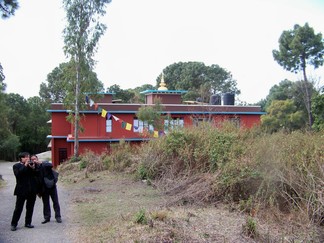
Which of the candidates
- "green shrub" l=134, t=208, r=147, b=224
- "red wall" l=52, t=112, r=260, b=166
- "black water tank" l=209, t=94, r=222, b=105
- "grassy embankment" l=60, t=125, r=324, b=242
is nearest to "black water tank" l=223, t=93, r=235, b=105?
"black water tank" l=209, t=94, r=222, b=105

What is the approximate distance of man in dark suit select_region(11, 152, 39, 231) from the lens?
8.28 meters

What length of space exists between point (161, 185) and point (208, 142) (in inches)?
85.4

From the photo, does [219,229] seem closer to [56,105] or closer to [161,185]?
[161,185]

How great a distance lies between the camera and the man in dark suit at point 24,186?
8.28 meters

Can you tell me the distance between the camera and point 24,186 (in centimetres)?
833

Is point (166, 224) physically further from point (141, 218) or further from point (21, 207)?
point (21, 207)

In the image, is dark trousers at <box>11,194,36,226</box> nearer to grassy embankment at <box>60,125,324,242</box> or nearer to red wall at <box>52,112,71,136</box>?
grassy embankment at <box>60,125,324,242</box>

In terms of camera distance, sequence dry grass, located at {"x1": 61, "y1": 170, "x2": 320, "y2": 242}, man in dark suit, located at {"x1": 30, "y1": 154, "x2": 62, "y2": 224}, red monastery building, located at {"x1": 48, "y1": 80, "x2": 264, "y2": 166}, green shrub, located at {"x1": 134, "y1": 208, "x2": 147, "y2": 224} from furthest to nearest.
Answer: red monastery building, located at {"x1": 48, "y1": 80, "x2": 264, "y2": 166}
man in dark suit, located at {"x1": 30, "y1": 154, "x2": 62, "y2": 224}
green shrub, located at {"x1": 134, "y1": 208, "x2": 147, "y2": 224}
dry grass, located at {"x1": 61, "y1": 170, "x2": 320, "y2": 242}

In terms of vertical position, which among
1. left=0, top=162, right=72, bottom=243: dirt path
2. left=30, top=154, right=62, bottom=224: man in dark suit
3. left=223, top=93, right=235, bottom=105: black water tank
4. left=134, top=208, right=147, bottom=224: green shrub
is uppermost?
left=223, top=93, right=235, bottom=105: black water tank

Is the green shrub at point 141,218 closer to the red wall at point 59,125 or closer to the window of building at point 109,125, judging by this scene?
the window of building at point 109,125

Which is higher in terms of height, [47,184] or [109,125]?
[109,125]

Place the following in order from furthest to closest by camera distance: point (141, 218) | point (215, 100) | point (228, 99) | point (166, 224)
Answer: point (215, 100)
point (228, 99)
point (141, 218)
point (166, 224)

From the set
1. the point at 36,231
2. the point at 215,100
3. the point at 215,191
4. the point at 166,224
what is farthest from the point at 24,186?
the point at 215,100

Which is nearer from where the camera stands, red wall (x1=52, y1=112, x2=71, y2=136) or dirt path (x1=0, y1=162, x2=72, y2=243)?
dirt path (x1=0, y1=162, x2=72, y2=243)
